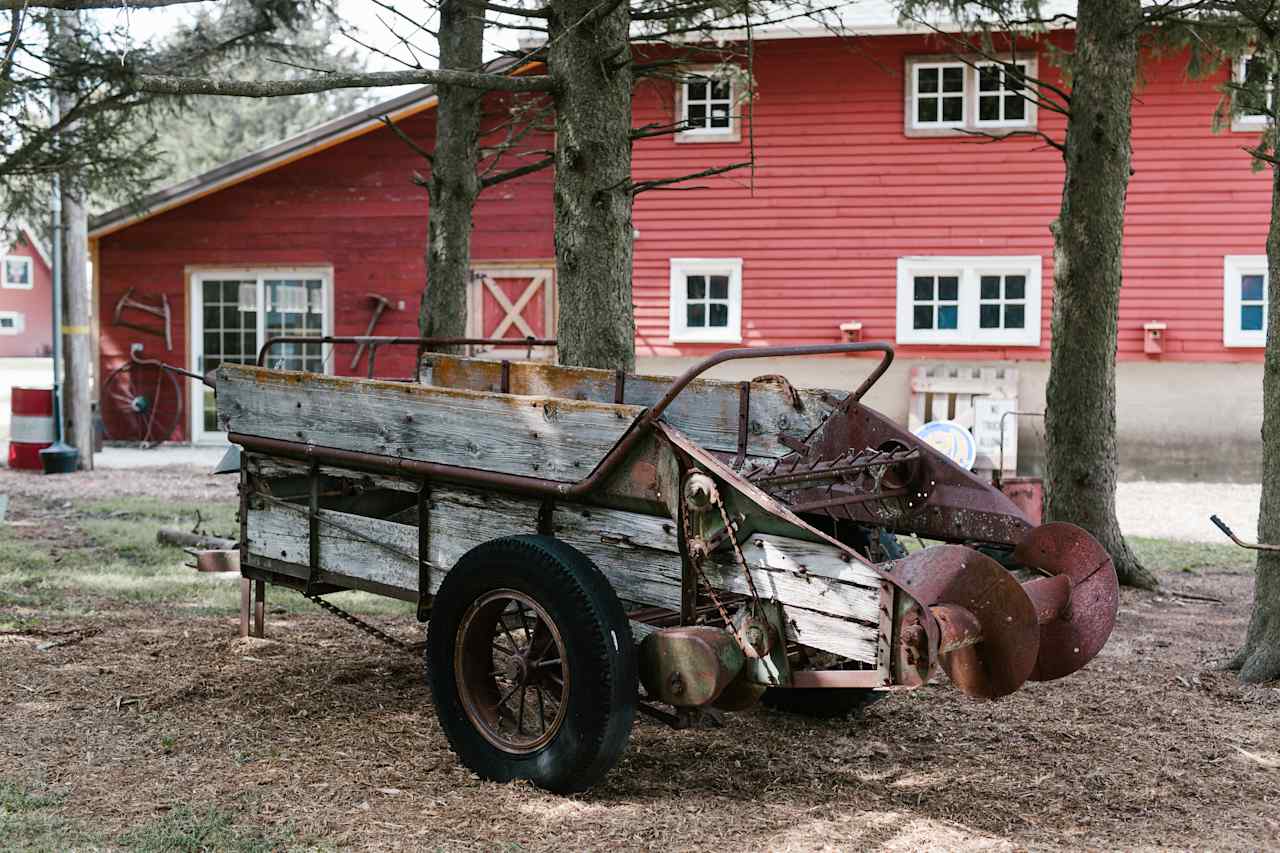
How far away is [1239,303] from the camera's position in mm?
16266

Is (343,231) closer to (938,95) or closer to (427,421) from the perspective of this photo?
(938,95)

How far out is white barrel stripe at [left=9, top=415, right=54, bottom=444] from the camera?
15258 millimetres

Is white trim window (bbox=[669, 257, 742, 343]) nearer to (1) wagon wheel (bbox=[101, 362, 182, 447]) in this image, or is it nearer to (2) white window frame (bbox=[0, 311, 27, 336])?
(1) wagon wheel (bbox=[101, 362, 182, 447])

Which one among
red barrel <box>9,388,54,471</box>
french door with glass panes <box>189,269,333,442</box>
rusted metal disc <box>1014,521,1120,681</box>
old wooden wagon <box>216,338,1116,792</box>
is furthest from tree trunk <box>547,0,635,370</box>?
french door with glass panes <box>189,269,333,442</box>

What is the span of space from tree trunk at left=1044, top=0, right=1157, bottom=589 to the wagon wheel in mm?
14211

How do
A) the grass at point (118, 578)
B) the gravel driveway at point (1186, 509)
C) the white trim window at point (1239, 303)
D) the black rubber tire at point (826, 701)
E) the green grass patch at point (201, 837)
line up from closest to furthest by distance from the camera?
the green grass patch at point (201, 837) < the black rubber tire at point (826, 701) < the grass at point (118, 578) < the gravel driveway at point (1186, 509) < the white trim window at point (1239, 303)

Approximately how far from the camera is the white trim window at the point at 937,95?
55.5 feet

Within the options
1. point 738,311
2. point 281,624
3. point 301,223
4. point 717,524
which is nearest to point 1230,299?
point 738,311

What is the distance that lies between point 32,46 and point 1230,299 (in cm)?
1337

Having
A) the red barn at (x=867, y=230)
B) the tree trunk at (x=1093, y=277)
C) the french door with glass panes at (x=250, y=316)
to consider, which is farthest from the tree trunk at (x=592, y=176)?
the french door with glass panes at (x=250, y=316)

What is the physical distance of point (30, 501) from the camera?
12.3 m

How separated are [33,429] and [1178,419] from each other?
13.6 m

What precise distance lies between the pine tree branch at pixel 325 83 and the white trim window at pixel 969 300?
11375 mm

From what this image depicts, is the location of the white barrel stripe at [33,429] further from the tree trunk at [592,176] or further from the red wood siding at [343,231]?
the tree trunk at [592,176]
